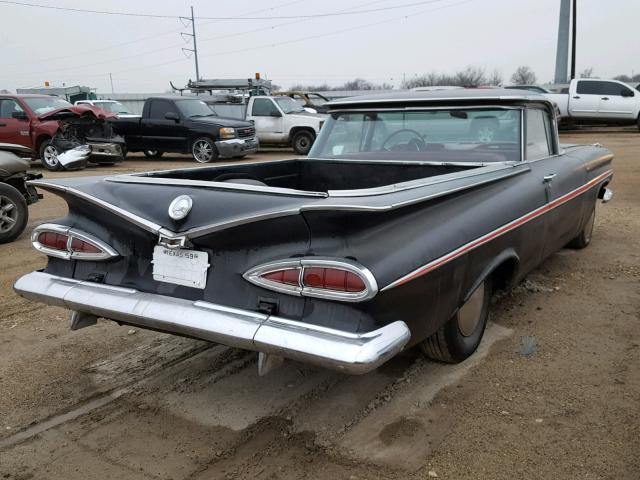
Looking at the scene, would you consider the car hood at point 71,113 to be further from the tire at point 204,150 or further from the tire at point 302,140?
the tire at point 302,140

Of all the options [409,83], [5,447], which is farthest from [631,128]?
[409,83]

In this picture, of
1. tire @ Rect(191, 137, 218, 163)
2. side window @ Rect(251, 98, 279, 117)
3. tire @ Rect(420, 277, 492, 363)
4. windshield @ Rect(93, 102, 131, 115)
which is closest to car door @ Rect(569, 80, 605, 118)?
side window @ Rect(251, 98, 279, 117)

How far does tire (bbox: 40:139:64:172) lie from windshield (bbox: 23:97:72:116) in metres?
0.77

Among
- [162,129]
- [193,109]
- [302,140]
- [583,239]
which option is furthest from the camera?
[302,140]

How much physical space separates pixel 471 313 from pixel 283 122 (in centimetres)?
1387

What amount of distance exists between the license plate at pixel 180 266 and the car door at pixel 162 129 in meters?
12.8

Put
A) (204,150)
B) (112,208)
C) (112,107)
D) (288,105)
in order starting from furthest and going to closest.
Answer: (112,107) → (288,105) → (204,150) → (112,208)

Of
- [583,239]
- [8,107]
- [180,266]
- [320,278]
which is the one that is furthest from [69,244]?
[8,107]

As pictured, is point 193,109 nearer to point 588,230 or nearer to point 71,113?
point 71,113

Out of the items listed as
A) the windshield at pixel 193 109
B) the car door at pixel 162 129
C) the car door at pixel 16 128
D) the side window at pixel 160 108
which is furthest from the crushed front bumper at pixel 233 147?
the car door at pixel 16 128

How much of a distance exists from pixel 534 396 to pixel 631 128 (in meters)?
20.6

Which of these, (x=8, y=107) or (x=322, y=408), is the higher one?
(x=8, y=107)

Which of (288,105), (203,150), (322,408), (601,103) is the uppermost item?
(288,105)

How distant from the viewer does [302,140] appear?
16.5 m
